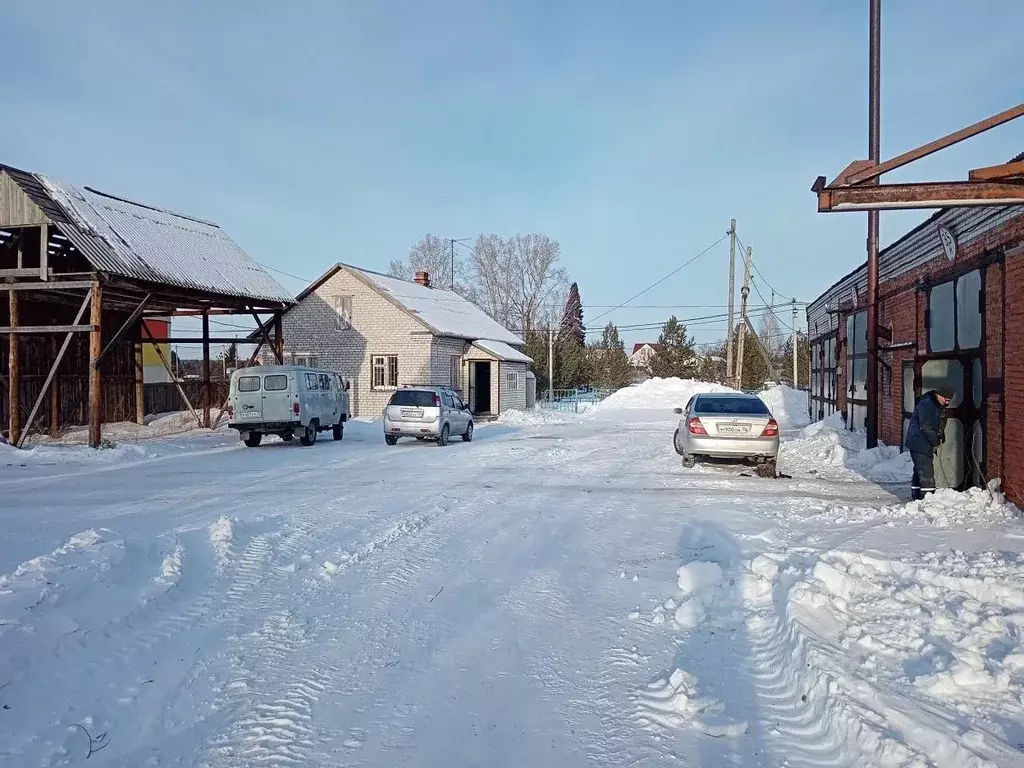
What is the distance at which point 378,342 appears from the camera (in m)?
34.3

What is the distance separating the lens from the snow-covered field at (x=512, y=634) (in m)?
3.88

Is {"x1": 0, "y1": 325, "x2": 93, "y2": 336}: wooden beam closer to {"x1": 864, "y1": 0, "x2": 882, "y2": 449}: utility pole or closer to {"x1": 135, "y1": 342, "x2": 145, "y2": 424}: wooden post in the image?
{"x1": 135, "y1": 342, "x2": 145, "y2": 424}: wooden post

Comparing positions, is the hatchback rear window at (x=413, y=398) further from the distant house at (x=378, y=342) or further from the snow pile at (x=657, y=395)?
the snow pile at (x=657, y=395)

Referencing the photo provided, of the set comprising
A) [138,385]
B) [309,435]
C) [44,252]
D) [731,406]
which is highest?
[44,252]

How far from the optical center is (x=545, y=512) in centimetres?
1027

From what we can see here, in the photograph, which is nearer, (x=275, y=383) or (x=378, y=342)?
(x=275, y=383)

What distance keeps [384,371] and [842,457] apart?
22.5 metres

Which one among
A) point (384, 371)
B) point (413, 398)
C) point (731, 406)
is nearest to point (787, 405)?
point (384, 371)

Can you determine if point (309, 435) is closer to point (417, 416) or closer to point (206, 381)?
point (417, 416)

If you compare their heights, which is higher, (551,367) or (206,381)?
(551,367)

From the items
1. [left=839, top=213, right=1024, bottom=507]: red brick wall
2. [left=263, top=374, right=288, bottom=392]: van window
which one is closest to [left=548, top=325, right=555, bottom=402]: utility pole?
[left=263, top=374, right=288, bottom=392]: van window

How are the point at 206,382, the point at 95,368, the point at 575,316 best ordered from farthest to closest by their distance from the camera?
the point at 575,316 → the point at 206,382 → the point at 95,368

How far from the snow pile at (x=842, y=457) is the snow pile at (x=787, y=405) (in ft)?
47.3

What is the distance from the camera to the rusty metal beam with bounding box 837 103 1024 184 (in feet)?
19.3
